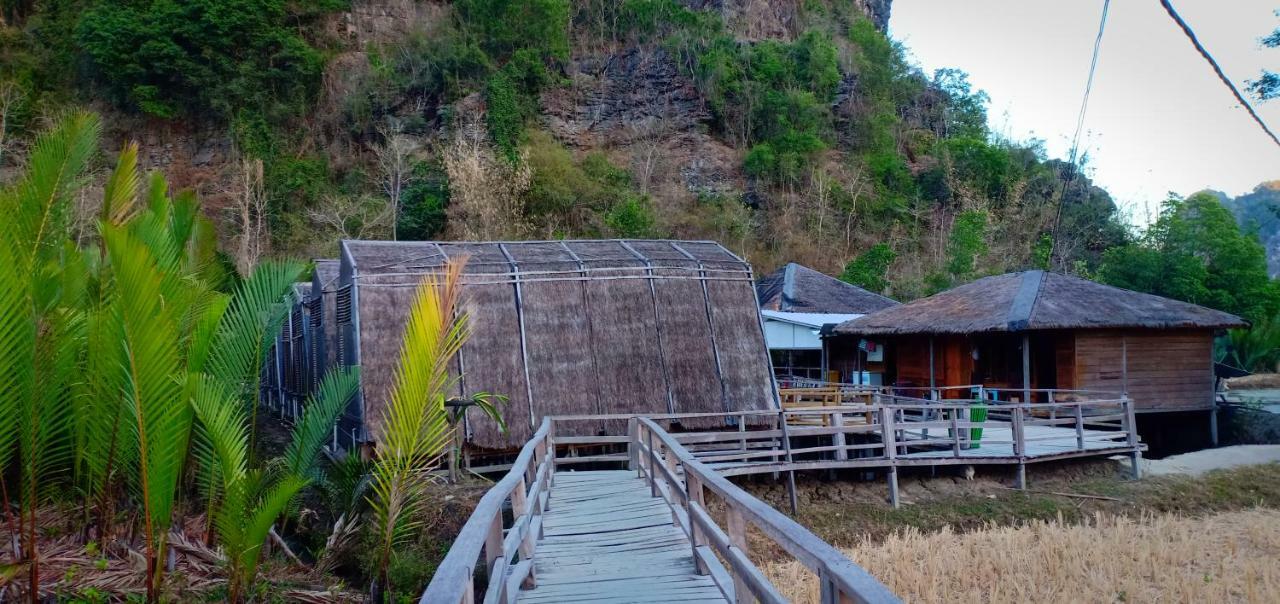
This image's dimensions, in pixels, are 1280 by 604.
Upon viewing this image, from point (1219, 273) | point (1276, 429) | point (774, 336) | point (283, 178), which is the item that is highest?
point (283, 178)

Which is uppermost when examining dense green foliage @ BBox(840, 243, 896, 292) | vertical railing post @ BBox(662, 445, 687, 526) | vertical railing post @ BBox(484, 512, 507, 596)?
dense green foliage @ BBox(840, 243, 896, 292)

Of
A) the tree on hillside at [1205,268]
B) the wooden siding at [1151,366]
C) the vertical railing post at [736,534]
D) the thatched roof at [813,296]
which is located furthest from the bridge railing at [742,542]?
the tree on hillside at [1205,268]

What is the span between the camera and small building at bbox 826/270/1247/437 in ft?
57.3

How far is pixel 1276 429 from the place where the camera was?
19062mm

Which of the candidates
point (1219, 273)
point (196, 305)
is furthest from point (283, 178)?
point (1219, 273)

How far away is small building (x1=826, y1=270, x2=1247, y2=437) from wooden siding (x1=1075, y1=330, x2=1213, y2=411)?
0.8 inches

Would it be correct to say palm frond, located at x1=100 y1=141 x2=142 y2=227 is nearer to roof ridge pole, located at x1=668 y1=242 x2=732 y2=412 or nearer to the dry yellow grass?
the dry yellow grass

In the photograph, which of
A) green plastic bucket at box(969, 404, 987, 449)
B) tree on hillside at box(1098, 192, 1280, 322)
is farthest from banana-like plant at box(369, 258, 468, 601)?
tree on hillside at box(1098, 192, 1280, 322)

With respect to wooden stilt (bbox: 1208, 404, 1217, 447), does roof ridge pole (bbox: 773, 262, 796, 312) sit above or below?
Result: above

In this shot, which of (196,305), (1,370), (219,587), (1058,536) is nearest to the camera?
(1,370)

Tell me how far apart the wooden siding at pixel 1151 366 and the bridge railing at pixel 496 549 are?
1455 centimetres

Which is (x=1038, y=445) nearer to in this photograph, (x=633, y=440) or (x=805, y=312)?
(x=633, y=440)

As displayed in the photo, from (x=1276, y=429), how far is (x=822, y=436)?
12668mm

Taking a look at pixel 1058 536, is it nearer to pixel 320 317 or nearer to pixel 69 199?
pixel 69 199
